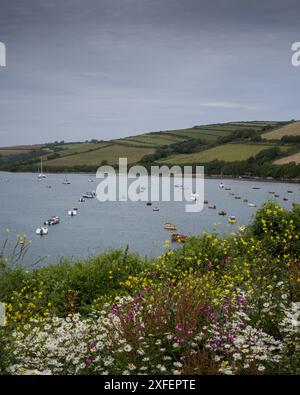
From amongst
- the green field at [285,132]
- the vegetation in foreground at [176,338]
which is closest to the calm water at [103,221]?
the vegetation in foreground at [176,338]

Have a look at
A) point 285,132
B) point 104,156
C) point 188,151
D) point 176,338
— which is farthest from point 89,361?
point 104,156

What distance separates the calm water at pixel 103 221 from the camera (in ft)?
159

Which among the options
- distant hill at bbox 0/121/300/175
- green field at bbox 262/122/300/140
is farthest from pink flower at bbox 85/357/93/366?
green field at bbox 262/122/300/140

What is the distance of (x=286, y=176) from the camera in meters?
135

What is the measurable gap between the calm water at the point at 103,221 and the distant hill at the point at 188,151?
3526 centimetres

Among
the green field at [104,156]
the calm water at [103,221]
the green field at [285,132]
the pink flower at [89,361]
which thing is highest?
the green field at [285,132]

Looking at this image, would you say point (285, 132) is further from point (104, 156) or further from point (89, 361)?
point (89, 361)

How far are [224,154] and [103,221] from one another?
96157mm

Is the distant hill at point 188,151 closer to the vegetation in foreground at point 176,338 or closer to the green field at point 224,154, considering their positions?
the green field at point 224,154

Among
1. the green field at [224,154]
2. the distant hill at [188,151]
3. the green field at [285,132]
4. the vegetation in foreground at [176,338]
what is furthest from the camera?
the green field at [285,132]

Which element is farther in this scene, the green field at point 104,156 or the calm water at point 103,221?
the green field at point 104,156

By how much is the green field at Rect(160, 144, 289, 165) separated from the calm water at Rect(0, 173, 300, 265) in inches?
1443

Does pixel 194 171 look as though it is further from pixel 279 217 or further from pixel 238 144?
pixel 279 217
